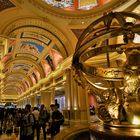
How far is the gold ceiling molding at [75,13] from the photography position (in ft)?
26.6

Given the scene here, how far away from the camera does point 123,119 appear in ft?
7.68

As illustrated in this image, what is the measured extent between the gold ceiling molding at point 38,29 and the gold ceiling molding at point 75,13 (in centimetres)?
→ 88

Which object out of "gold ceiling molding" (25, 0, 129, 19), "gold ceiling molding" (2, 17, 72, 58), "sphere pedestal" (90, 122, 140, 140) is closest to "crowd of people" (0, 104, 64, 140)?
"sphere pedestal" (90, 122, 140, 140)

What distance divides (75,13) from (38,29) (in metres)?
2.45

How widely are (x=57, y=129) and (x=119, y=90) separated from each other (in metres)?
3.63

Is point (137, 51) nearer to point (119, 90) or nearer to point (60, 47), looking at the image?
point (119, 90)

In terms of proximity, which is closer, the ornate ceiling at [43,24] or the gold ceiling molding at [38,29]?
the ornate ceiling at [43,24]

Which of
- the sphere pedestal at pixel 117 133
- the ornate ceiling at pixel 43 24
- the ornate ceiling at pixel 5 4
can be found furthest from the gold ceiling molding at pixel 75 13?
the sphere pedestal at pixel 117 133

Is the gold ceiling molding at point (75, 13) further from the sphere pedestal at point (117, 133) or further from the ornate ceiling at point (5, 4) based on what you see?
the sphere pedestal at point (117, 133)

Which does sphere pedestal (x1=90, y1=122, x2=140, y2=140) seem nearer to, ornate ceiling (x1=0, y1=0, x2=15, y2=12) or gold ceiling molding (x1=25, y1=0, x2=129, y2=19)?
gold ceiling molding (x1=25, y1=0, x2=129, y2=19)

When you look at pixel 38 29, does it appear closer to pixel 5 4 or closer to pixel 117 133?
pixel 5 4

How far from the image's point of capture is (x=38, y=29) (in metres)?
10.2

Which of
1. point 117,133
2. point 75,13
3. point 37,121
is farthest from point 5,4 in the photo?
point 117,133

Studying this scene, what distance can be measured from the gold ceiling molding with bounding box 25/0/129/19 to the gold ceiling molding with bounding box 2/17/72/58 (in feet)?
2.87
